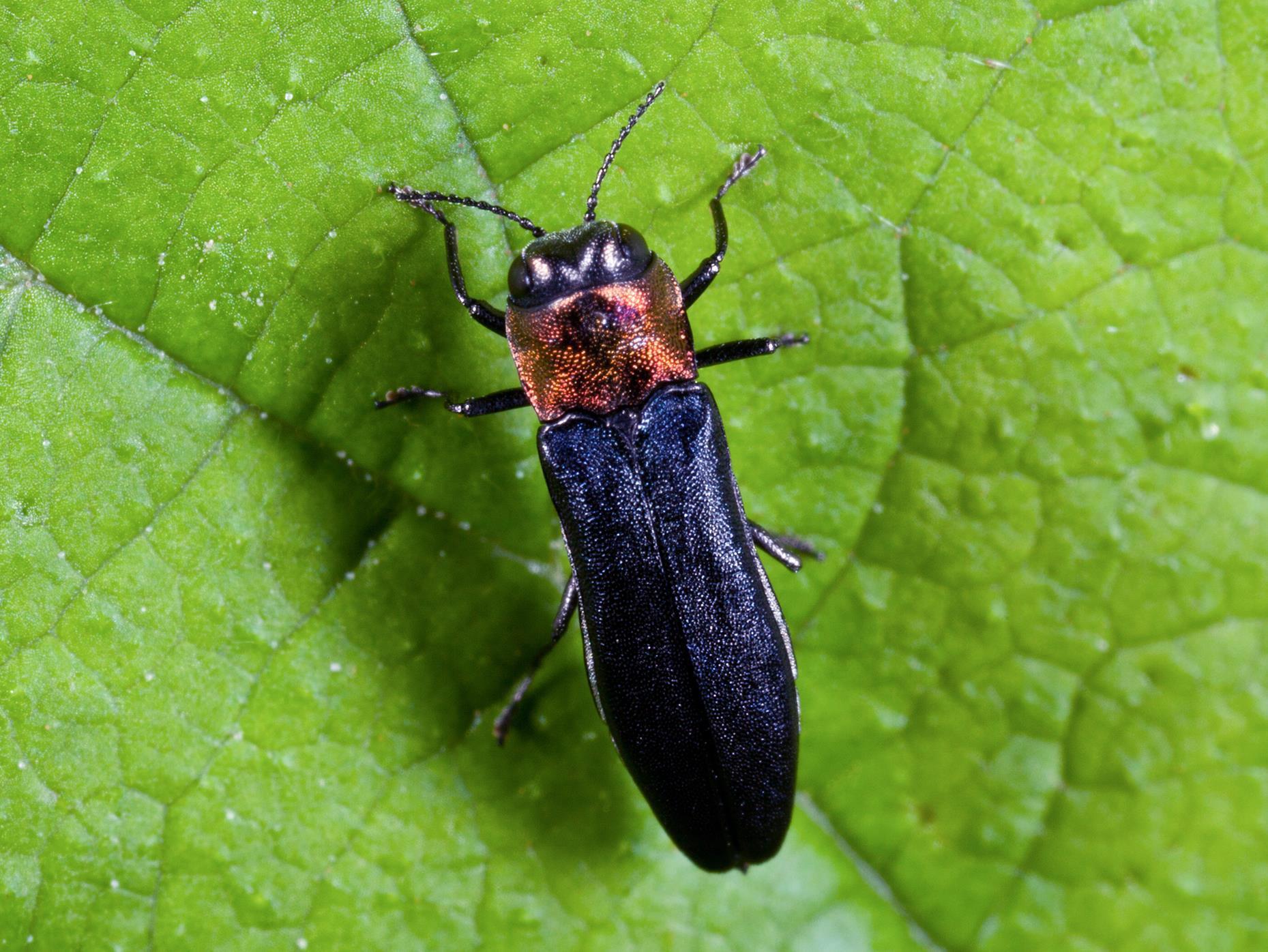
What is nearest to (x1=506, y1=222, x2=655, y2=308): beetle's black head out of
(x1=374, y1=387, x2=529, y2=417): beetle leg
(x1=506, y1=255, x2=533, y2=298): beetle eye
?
(x1=506, y1=255, x2=533, y2=298): beetle eye

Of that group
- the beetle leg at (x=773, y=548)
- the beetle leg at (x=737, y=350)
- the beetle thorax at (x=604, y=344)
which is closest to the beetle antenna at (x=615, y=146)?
the beetle thorax at (x=604, y=344)

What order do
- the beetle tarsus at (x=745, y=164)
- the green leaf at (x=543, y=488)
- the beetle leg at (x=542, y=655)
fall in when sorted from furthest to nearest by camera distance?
the beetle leg at (x=542, y=655) → the beetle tarsus at (x=745, y=164) → the green leaf at (x=543, y=488)

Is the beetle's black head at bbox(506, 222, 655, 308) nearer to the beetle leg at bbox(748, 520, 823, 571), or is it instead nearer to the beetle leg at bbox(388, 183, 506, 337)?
the beetle leg at bbox(388, 183, 506, 337)

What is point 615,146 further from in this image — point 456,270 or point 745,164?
point 456,270

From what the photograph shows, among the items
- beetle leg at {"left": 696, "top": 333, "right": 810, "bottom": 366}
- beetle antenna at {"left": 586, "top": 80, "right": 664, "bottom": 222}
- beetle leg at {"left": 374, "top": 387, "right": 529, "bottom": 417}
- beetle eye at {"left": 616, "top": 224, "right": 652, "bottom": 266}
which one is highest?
beetle antenna at {"left": 586, "top": 80, "right": 664, "bottom": 222}

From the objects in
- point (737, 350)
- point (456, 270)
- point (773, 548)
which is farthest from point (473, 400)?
point (773, 548)

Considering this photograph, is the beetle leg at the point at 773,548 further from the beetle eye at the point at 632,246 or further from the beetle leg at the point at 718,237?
the beetle eye at the point at 632,246
